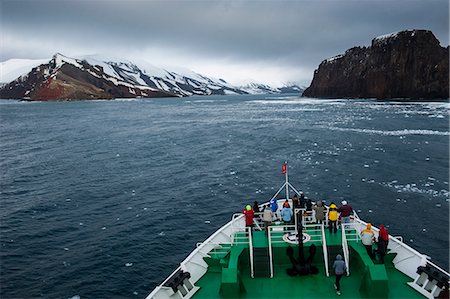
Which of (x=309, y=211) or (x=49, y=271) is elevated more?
(x=309, y=211)

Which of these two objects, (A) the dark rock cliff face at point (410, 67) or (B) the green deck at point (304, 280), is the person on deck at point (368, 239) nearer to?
(B) the green deck at point (304, 280)

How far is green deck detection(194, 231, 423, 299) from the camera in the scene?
585 inches

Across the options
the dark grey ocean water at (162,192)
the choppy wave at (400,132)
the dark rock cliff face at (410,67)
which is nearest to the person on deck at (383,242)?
the dark grey ocean water at (162,192)

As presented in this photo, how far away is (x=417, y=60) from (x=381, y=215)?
168 meters

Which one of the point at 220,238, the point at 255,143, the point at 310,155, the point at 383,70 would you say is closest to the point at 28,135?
the point at 255,143

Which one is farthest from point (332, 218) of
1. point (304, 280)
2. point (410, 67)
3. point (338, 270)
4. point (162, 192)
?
point (410, 67)

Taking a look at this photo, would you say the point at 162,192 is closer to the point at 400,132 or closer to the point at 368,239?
the point at 368,239

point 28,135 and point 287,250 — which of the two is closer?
point 287,250

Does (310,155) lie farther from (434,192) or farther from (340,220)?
(340,220)

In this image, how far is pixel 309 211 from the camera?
20.6 m

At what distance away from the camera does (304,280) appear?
52.9ft

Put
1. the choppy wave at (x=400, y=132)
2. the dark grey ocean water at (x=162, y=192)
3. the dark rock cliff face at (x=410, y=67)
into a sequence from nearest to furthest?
the dark grey ocean water at (x=162, y=192)
the choppy wave at (x=400, y=132)
the dark rock cliff face at (x=410, y=67)

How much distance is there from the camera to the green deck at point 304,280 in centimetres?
1486

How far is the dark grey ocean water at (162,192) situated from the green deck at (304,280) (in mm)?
8585
